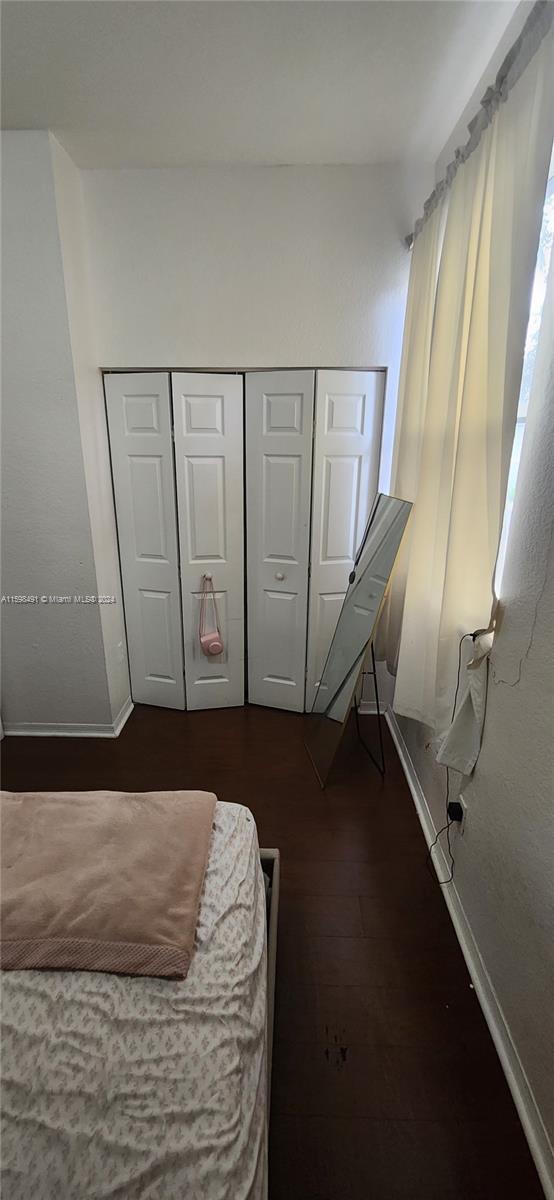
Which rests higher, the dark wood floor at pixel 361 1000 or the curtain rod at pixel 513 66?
the curtain rod at pixel 513 66

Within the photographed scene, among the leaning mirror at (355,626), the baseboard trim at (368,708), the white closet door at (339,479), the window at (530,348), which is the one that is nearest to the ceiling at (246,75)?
the window at (530,348)

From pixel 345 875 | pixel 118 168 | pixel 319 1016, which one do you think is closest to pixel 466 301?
pixel 118 168

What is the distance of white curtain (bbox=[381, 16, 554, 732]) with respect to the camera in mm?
1130

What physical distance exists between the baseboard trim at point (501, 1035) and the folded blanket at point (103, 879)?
0.91m

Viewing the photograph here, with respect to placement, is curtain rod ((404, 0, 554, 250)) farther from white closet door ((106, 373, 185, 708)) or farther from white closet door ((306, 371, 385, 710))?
white closet door ((106, 373, 185, 708))

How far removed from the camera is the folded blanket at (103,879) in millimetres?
929

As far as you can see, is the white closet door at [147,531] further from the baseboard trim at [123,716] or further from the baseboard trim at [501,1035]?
the baseboard trim at [501,1035]

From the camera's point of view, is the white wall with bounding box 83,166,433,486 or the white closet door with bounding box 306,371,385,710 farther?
the white closet door with bounding box 306,371,385,710

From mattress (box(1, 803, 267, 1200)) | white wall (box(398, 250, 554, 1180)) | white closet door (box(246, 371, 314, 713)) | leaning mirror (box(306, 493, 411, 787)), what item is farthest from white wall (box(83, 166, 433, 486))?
mattress (box(1, 803, 267, 1200))

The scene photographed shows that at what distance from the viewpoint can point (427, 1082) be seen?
1201mm

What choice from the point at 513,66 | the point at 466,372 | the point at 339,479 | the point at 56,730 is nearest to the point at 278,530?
the point at 339,479

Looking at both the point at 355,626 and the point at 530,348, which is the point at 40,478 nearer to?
the point at 355,626

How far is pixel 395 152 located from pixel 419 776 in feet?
8.84

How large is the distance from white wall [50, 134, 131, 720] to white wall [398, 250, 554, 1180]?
6.24ft
